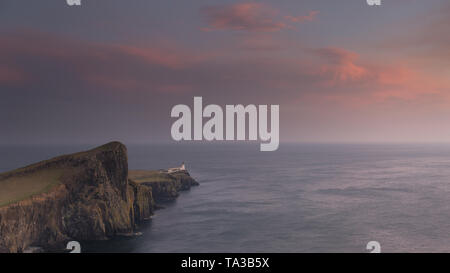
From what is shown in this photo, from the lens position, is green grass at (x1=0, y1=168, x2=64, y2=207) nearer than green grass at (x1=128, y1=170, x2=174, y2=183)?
Yes

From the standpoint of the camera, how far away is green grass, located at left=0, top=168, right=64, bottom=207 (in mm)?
54344

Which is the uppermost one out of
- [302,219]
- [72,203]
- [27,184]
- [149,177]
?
[27,184]

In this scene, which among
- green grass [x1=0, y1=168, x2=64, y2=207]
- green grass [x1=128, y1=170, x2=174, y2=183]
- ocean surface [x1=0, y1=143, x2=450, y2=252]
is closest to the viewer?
green grass [x1=0, y1=168, x2=64, y2=207]

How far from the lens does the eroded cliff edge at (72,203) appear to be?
51772mm

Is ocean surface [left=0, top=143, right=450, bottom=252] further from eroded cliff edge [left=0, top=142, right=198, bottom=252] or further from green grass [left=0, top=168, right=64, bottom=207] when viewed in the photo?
green grass [left=0, top=168, right=64, bottom=207]

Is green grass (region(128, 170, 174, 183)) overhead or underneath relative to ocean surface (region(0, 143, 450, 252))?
overhead

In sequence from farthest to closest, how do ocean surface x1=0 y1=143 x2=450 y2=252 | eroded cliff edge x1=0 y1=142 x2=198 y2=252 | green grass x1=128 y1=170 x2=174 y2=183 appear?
green grass x1=128 y1=170 x2=174 y2=183, ocean surface x1=0 y1=143 x2=450 y2=252, eroded cliff edge x1=0 y1=142 x2=198 y2=252

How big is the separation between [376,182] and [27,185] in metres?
133

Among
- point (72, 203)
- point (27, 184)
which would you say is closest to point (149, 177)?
point (72, 203)

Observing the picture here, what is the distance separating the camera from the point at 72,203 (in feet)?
204

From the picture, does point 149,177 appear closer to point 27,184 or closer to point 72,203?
point 72,203

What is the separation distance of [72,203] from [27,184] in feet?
32.3

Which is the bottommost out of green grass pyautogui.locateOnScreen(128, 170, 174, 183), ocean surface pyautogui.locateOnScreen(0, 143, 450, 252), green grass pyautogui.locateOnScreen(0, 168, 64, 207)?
ocean surface pyautogui.locateOnScreen(0, 143, 450, 252)

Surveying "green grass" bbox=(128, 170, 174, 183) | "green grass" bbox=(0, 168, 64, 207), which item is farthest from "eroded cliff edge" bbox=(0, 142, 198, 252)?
"green grass" bbox=(128, 170, 174, 183)
